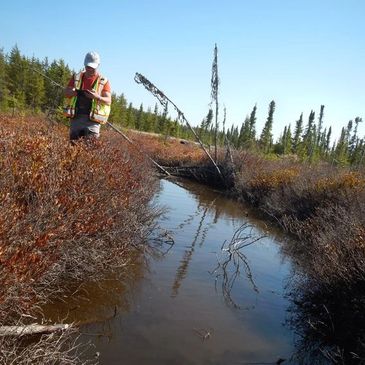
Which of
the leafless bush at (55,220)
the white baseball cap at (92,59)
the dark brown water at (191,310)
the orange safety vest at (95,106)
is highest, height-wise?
the white baseball cap at (92,59)

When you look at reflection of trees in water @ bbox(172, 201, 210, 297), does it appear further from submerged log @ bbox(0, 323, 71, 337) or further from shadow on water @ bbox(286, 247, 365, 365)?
submerged log @ bbox(0, 323, 71, 337)

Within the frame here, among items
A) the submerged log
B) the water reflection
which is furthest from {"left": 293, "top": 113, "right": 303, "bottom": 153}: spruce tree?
the submerged log

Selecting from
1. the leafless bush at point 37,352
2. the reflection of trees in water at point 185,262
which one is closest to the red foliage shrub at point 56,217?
the leafless bush at point 37,352

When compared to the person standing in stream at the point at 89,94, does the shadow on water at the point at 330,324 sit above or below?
below

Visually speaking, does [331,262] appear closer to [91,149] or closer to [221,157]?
[91,149]

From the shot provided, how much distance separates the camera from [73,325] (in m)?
4.76

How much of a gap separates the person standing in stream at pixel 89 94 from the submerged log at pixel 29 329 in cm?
465

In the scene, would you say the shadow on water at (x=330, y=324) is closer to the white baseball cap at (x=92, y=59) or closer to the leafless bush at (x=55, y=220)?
the leafless bush at (x=55, y=220)

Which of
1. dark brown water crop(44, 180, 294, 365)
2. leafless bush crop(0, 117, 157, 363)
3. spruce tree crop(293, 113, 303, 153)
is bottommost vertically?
dark brown water crop(44, 180, 294, 365)

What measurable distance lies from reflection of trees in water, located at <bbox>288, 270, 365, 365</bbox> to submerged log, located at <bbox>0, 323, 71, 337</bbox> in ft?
9.23

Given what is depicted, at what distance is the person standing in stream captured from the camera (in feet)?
25.7

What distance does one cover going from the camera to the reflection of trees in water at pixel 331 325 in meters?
5.12

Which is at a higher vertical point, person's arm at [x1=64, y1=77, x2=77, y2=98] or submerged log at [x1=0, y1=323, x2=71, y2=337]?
person's arm at [x1=64, y1=77, x2=77, y2=98]

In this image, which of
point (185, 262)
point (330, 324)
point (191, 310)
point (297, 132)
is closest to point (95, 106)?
point (185, 262)
